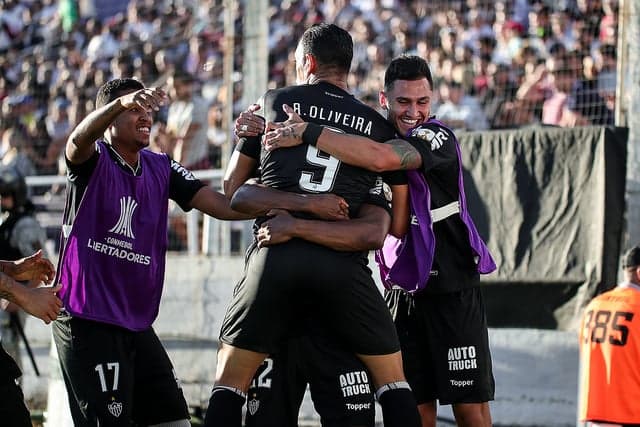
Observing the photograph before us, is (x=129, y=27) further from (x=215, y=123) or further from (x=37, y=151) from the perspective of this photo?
(x=215, y=123)

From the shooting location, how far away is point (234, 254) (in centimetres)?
1077

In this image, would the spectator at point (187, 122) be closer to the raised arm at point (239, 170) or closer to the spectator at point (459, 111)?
the spectator at point (459, 111)

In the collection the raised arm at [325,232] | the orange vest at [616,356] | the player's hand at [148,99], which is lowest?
the orange vest at [616,356]

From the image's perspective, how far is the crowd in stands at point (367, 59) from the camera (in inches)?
404

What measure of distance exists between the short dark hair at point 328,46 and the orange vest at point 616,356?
356cm

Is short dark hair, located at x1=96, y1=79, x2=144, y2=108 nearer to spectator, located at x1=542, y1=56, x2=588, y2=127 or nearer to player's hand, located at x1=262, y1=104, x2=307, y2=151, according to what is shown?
player's hand, located at x1=262, y1=104, x2=307, y2=151

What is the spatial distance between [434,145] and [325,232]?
885mm

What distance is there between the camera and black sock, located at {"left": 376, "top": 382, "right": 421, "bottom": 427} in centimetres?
538

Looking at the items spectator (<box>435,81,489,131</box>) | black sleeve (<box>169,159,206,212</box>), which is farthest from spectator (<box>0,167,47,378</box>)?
spectator (<box>435,81,489,131</box>)

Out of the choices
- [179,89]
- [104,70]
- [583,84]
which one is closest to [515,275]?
[583,84]

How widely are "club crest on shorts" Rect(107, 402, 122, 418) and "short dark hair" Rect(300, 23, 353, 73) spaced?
2032mm

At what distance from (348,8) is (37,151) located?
4.21 meters

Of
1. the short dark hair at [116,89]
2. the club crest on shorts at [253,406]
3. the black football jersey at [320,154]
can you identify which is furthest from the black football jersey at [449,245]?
the short dark hair at [116,89]

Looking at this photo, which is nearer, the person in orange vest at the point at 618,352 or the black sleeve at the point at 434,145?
the black sleeve at the point at 434,145
